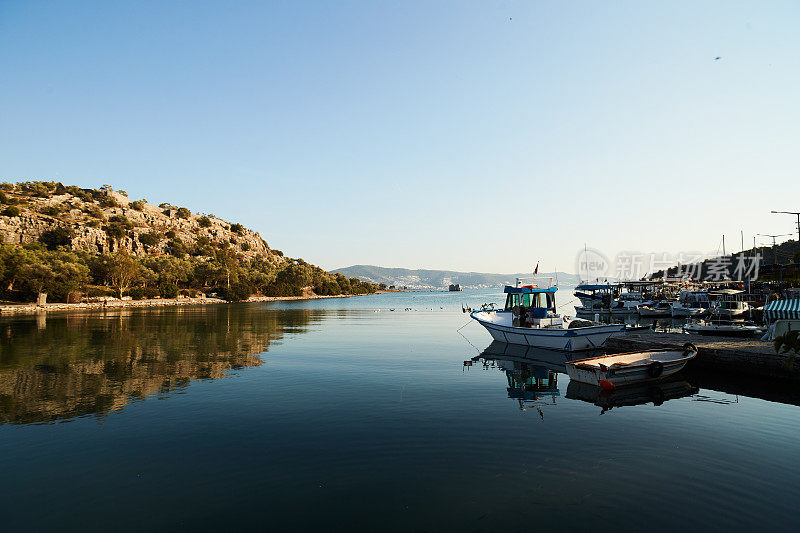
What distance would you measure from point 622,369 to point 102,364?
28273mm

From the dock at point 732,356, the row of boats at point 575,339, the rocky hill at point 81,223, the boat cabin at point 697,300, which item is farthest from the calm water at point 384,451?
the rocky hill at point 81,223

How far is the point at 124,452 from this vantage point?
12.2 m

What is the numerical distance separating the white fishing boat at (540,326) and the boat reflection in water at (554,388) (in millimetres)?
1573

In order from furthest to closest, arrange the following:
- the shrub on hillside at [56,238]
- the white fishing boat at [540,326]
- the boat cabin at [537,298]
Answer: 1. the shrub on hillside at [56,238]
2. the boat cabin at [537,298]
3. the white fishing boat at [540,326]

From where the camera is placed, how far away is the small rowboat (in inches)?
795

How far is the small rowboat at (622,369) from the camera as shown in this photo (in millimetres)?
20203

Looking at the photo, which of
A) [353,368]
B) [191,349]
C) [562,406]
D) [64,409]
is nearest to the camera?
[64,409]

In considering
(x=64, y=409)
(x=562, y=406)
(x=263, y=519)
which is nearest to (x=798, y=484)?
(x=562, y=406)

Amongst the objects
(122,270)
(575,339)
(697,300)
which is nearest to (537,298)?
(575,339)

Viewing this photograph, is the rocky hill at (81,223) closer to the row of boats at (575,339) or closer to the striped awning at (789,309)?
the row of boats at (575,339)

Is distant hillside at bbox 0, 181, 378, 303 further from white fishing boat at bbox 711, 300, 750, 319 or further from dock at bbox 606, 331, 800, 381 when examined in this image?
white fishing boat at bbox 711, 300, 750, 319

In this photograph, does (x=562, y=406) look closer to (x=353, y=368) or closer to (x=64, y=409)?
(x=353, y=368)

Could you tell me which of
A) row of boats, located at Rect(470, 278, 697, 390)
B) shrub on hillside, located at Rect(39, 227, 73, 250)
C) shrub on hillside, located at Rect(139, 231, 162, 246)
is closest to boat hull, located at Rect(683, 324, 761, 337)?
row of boats, located at Rect(470, 278, 697, 390)

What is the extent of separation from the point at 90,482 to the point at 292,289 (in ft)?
559
